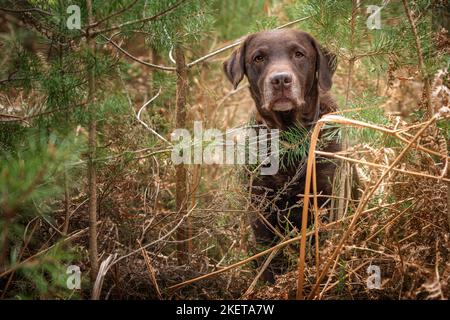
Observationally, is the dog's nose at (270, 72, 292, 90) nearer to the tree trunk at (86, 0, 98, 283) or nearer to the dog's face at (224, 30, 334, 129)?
the dog's face at (224, 30, 334, 129)

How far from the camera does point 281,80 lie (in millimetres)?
3854

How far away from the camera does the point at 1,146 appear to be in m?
2.71

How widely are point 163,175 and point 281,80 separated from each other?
104cm

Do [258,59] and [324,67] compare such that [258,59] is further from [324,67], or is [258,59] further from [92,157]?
[92,157]

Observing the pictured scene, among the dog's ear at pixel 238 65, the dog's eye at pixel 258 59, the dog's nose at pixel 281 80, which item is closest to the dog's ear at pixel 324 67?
the dog's nose at pixel 281 80

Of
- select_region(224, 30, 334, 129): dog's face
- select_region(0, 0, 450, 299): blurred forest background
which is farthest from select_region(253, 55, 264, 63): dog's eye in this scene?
select_region(0, 0, 450, 299): blurred forest background

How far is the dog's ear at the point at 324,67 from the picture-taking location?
13.3 ft

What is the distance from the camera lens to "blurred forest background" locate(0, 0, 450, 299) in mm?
2557

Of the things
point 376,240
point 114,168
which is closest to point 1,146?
point 114,168

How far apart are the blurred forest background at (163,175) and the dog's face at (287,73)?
425 millimetres

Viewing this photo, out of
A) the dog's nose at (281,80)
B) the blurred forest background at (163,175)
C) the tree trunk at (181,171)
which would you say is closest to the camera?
the blurred forest background at (163,175)

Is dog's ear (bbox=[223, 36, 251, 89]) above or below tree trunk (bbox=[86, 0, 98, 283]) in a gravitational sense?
above

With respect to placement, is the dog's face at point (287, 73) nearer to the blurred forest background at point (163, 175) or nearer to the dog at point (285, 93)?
the dog at point (285, 93)

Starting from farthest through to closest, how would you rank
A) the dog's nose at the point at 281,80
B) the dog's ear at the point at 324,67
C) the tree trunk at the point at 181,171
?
the dog's ear at the point at 324,67 < the dog's nose at the point at 281,80 < the tree trunk at the point at 181,171
